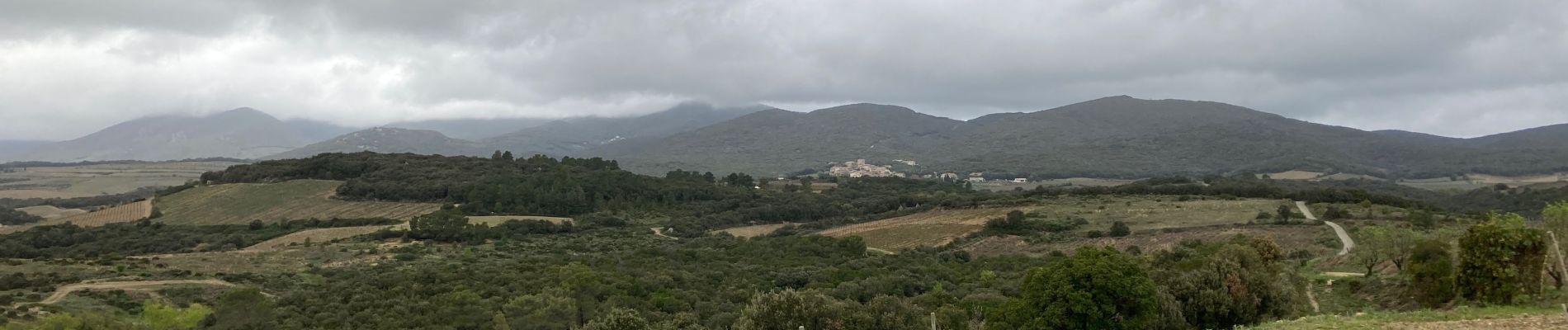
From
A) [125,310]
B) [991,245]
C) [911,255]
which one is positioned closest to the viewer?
[125,310]

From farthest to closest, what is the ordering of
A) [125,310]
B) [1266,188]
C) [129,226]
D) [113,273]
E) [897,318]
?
1. [1266,188]
2. [129,226]
3. [113,273]
4. [125,310]
5. [897,318]

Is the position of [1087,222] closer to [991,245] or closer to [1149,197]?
[991,245]

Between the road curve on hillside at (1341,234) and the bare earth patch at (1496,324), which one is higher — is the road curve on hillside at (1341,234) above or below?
below

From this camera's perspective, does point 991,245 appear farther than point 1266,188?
No

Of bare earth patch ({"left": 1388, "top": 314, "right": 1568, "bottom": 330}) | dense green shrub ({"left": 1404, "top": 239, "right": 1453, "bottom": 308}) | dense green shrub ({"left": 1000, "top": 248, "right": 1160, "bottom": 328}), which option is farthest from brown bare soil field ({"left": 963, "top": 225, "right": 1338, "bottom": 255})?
bare earth patch ({"left": 1388, "top": 314, "right": 1568, "bottom": 330})

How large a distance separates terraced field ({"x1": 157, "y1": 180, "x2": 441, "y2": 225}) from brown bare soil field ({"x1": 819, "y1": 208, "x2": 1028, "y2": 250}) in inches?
1666

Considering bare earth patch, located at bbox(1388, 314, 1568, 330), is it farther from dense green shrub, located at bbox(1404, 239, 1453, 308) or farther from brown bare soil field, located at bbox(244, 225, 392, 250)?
brown bare soil field, located at bbox(244, 225, 392, 250)

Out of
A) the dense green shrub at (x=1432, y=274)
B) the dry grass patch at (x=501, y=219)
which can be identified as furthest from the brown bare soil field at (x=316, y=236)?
the dense green shrub at (x=1432, y=274)

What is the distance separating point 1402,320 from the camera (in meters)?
16.5

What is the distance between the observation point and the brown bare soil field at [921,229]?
71188mm

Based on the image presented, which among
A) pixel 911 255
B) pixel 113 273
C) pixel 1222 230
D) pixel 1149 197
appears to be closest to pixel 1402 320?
pixel 911 255

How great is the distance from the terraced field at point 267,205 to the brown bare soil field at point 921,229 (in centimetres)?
4232

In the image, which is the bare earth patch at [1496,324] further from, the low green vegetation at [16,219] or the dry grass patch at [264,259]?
the low green vegetation at [16,219]

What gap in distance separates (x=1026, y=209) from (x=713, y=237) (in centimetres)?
2968
